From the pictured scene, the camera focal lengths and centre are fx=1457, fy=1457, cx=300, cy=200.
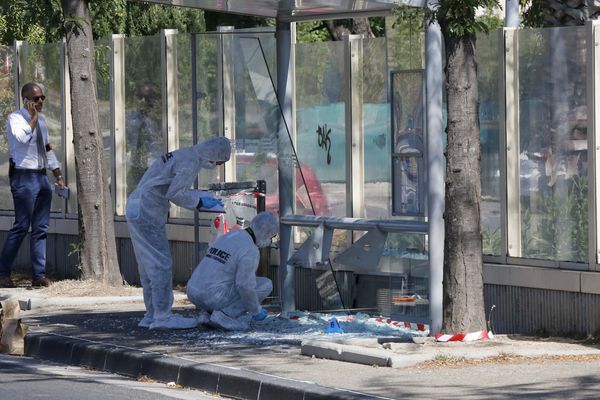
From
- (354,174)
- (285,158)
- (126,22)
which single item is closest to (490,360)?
(285,158)

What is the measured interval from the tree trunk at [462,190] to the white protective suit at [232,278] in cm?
211

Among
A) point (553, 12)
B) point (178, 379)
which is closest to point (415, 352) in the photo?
point (178, 379)

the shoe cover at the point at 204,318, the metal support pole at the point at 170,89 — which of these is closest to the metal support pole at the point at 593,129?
the shoe cover at the point at 204,318

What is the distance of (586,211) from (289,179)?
10.0ft

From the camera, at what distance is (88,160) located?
15.0m

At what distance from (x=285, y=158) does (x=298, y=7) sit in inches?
56.5

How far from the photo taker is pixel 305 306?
Result: 14289 mm

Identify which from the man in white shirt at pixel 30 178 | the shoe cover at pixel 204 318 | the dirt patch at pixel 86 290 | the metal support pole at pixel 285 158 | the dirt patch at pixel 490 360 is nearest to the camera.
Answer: the dirt patch at pixel 490 360

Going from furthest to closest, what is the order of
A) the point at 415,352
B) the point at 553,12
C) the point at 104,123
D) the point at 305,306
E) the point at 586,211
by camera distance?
the point at 104,123 → the point at 305,306 → the point at 553,12 → the point at 586,211 → the point at 415,352

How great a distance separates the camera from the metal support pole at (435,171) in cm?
1097

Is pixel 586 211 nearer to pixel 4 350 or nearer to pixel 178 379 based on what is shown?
pixel 178 379

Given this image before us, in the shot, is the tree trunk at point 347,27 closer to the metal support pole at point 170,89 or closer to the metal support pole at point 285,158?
the metal support pole at point 170,89

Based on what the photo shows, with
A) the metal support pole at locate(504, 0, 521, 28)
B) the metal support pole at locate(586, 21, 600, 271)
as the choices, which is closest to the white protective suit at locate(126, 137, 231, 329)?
the metal support pole at locate(586, 21, 600, 271)

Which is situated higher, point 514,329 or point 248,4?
point 248,4
